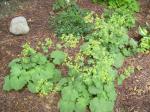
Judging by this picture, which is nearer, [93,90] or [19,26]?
[93,90]

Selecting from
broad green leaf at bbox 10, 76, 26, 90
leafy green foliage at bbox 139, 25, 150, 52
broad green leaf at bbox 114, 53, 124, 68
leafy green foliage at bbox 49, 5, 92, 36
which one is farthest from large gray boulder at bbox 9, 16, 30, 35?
leafy green foliage at bbox 139, 25, 150, 52

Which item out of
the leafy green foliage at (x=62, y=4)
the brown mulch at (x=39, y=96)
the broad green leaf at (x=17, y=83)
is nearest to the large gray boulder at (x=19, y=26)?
the brown mulch at (x=39, y=96)

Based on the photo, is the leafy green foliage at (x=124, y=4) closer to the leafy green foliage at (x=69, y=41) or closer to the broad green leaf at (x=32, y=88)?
the leafy green foliage at (x=69, y=41)

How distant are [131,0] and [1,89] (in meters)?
3.02

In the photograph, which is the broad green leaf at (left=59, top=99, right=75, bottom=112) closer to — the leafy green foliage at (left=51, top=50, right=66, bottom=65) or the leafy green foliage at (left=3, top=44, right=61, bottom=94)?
the leafy green foliage at (left=3, top=44, right=61, bottom=94)

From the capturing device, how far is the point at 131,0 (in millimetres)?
7340

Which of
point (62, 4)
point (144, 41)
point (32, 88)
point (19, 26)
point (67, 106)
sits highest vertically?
point (62, 4)

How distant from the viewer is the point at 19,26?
6461mm

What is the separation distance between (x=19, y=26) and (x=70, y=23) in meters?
0.85

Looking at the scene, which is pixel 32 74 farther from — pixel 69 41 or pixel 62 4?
pixel 62 4

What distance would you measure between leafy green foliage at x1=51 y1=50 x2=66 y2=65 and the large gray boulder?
2.60ft

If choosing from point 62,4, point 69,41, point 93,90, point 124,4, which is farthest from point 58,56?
point 124,4

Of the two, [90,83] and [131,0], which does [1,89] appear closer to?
[90,83]

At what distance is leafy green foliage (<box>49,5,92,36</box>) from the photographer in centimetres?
651
